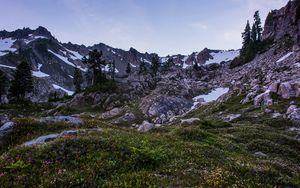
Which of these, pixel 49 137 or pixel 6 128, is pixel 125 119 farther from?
pixel 49 137

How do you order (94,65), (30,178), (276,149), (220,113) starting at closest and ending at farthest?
1. (30,178)
2. (276,149)
3. (220,113)
4. (94,65)

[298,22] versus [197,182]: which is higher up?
[298,22]

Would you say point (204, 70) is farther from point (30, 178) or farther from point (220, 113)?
point (30, 178)

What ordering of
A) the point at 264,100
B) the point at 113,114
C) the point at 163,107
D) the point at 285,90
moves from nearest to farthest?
1. the point at 285,90
2. the point at 264,100
3. the point at 163,107
4. the point at 113,114

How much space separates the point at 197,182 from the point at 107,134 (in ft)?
28.6

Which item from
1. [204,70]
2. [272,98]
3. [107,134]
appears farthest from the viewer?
[204,70]

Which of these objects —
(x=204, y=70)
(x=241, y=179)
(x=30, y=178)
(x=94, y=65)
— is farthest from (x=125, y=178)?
(x=204, y=70)

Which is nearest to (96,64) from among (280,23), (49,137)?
(280,23)

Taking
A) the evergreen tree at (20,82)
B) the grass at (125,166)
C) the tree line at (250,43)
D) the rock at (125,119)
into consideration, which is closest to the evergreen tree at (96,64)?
the evergreen tree at (20,82)

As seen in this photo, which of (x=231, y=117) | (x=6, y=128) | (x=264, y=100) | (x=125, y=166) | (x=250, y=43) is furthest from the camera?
(x=250, y=43)

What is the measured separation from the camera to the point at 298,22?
94.2m

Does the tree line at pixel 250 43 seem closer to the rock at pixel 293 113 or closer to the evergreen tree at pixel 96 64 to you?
the evergreen tree at pixel 96 64

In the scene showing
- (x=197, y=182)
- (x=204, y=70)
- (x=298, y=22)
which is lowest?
(x=197, y=182)

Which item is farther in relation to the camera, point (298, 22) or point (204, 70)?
point (204, 70)
